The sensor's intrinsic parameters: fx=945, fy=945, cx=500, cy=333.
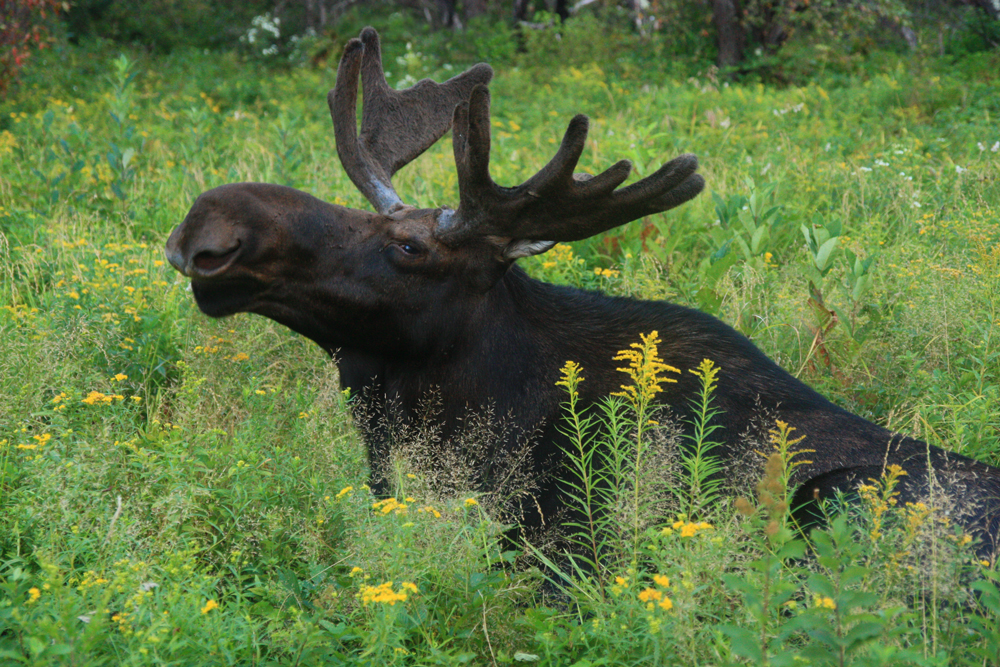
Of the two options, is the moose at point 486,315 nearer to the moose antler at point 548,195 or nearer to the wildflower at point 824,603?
the moose antler at point 548,195

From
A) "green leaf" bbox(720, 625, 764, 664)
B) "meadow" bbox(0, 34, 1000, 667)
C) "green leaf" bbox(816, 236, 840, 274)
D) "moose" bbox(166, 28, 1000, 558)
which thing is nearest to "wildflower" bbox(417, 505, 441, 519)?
"meadow" bbox(0, 34, 1000, 667)

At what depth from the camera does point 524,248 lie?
3705 mm

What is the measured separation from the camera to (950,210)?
21.3 feet

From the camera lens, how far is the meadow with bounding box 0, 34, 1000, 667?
8.14ft

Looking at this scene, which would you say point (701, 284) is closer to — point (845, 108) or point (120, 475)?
point (120, 475)

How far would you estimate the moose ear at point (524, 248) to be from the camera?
369cm

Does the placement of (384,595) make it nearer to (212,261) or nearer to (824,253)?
(212,261)

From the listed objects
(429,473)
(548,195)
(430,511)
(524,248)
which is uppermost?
(548,195)

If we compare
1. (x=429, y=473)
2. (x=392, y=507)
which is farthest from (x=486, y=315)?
(x=392, y=507)

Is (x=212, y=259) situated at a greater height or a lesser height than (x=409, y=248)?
greater

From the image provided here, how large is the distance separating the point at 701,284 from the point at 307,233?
275cm

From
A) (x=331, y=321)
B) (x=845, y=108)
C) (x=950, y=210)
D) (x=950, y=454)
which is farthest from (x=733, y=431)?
(x=845, y=108)

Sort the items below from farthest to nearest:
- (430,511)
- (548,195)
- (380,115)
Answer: (380,115) → (548,195) → (430,511)

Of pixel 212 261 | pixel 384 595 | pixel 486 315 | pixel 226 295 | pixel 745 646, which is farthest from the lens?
pixel 486 315
